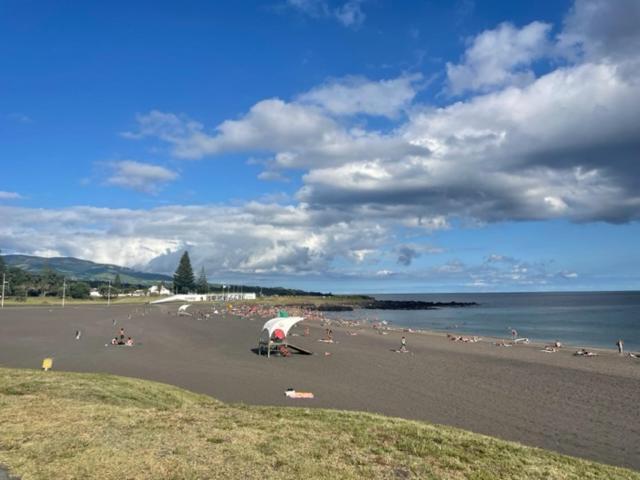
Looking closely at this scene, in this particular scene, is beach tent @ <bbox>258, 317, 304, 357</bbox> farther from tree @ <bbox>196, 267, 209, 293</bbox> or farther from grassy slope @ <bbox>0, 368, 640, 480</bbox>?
tree @ <bbox>196, 267, 209, 293</bbox>

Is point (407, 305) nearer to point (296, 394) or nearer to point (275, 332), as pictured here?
point (275, 332)

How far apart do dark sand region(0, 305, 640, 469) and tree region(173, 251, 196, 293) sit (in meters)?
109

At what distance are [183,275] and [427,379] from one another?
131 meters

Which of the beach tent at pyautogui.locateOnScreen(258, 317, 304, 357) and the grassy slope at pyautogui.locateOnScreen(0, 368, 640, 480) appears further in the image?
the beach tent at pyautogui.locateOnScreen(258, 317, 304, 357)

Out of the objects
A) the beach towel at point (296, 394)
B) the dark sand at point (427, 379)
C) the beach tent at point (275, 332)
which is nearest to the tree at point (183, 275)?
the dark sand at point (427, 379)

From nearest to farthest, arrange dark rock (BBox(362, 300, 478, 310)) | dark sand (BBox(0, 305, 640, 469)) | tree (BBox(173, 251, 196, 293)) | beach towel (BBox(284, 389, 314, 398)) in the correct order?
dark sand (BBox(0, 305, 640, 469)) < beach towel (BBox(284, 389, 314, 398)) < dark rock (BBox(362, 300, 478, 310)) < tree (BBox(173, 251, 196, 293))

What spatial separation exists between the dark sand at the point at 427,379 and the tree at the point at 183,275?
357 feet

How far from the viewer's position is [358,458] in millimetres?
7086

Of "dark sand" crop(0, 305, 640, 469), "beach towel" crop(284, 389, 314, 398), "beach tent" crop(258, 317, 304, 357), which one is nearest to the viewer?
"dark sand" crop(0, 305, 640, 469)

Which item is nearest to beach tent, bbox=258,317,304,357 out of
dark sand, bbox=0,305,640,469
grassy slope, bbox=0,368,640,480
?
dark sand, bbox=0,305,640,469

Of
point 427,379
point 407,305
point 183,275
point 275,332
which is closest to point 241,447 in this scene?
point 427,379

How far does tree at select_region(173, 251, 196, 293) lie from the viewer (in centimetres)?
14200

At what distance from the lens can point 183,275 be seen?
468 feet

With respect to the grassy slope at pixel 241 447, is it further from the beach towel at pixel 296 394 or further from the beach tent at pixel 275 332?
the beach tent at pixel 275 332
